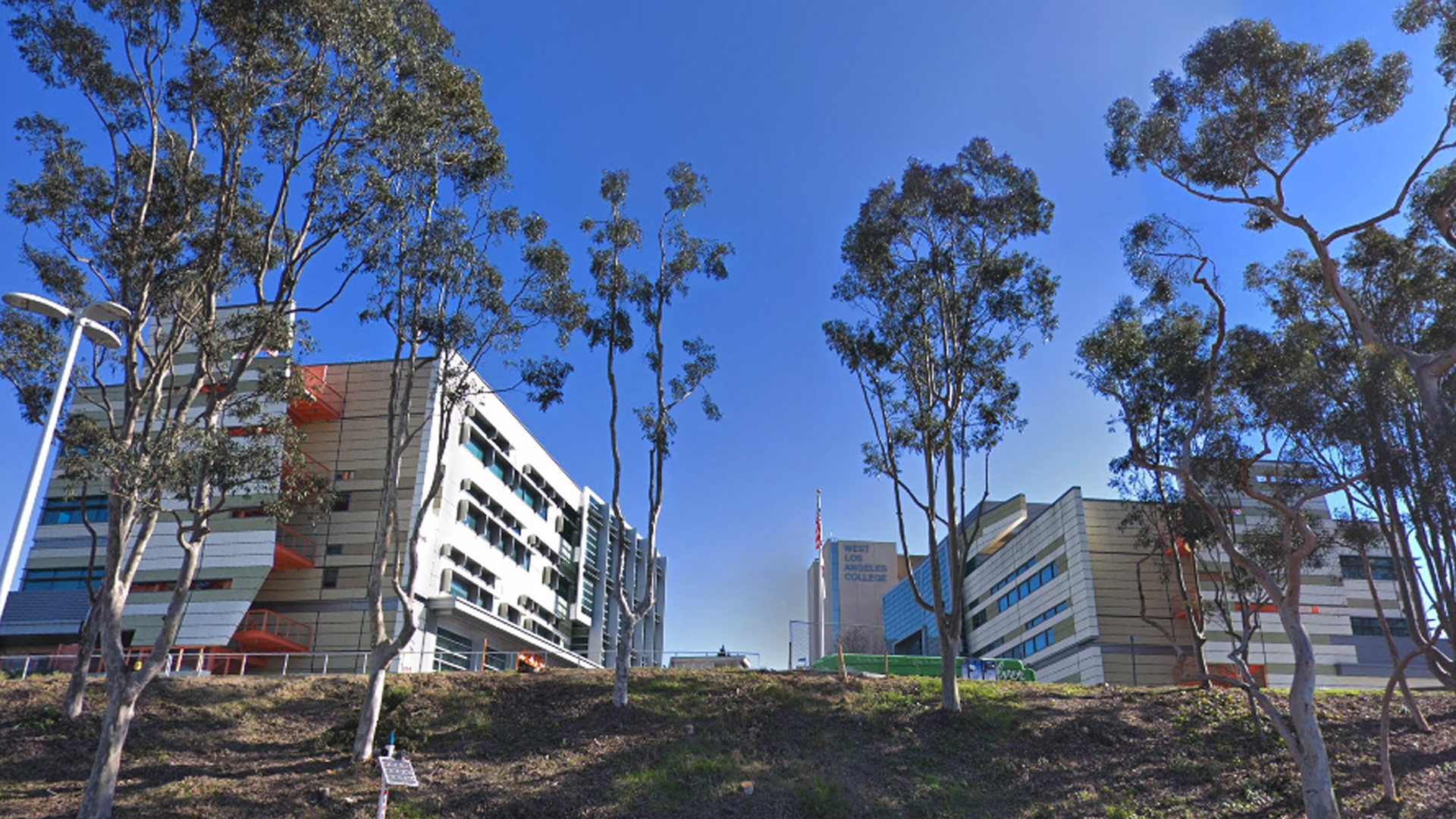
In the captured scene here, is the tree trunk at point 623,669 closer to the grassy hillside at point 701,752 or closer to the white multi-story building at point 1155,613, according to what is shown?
the grassy hillside at point 701,752

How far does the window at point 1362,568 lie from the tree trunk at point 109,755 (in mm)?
53130

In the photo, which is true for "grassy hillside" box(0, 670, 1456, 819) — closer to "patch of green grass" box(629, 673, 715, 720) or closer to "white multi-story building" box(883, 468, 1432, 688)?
"patch of green grass" box(629, 673, 715, 720)

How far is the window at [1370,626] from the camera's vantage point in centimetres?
5062

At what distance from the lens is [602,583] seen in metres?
64.1

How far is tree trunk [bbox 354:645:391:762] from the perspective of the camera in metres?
Answer: 22.0

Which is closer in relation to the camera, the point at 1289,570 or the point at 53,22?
the point at 1289,570

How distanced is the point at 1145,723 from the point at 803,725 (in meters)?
9.22

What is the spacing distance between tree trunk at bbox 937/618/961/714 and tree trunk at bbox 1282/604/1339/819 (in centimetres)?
846

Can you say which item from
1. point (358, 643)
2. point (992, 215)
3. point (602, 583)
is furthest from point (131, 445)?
point (602, 583)

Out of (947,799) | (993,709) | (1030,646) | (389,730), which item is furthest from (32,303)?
(1030,646)

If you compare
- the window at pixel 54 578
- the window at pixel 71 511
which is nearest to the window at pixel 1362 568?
the window at pixel 71 511

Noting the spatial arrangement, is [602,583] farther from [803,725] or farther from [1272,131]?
[1272,131]

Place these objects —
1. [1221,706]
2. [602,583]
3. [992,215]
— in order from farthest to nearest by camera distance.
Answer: [602,583]
[992,215]
[1221,706]

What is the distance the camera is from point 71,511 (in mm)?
44750
